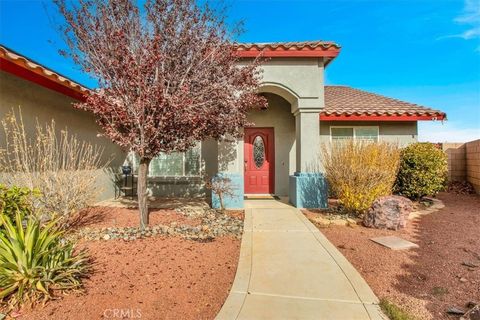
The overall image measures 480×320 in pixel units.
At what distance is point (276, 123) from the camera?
35.4 ft

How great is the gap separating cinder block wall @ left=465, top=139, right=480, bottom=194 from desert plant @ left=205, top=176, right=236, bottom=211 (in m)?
9.22

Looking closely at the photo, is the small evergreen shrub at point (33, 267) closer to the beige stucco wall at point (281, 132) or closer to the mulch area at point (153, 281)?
the mulch area at point (153, 281)

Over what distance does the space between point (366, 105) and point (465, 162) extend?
4836mm

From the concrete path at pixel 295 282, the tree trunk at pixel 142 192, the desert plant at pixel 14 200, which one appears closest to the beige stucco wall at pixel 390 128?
the concrete path at pixel 295 282

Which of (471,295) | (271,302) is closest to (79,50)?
(271,302)

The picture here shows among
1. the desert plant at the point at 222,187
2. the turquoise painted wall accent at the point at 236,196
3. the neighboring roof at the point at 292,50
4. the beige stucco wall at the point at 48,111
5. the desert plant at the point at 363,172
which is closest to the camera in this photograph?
the beige stucco wall at the point at 48,111

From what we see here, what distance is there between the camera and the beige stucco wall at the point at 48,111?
615 centimetres

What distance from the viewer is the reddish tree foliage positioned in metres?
5.30

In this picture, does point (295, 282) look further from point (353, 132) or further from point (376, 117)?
point (353, 132)

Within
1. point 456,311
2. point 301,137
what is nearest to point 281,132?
point 301,137

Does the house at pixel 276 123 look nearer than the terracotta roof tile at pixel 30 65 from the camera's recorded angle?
No

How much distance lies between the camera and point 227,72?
623 centimetres

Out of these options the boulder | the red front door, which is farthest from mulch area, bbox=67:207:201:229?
the boulder

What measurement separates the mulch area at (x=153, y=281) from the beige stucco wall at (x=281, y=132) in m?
5.56
